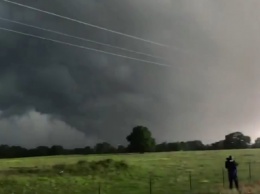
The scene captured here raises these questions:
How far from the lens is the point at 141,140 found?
135 metres

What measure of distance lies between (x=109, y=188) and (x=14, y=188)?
8.12m

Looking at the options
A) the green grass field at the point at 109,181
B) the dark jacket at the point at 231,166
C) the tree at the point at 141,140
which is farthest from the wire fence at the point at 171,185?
the tree at the point at 141,140

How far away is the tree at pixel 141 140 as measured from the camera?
133500 mm

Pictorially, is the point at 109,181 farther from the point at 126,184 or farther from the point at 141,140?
the point at 141,140

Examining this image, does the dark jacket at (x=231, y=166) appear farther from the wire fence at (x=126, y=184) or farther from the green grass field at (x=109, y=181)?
the wire fence at (x=126, y=184)

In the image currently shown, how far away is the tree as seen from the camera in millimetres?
133500

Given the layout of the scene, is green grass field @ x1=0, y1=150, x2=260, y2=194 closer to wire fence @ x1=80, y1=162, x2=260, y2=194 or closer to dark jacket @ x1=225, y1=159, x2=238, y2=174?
wire fence @ x1=80, y1=162, x2=260, y2=194

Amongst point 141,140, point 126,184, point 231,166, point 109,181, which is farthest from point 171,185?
point 141,140

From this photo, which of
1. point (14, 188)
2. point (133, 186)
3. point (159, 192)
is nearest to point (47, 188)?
point (14, 188)

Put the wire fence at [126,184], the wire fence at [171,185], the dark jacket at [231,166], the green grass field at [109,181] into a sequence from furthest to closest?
1. the green grass field at [109,181]
2. the wire fence at [126,184]
3. the wire fence at [171,185]
4. the dark jacket at [231,166]

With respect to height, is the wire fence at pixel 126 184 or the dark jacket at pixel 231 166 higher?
the dark jacket at pixel 231 166

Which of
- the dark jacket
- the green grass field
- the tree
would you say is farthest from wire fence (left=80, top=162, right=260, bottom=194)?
the tree

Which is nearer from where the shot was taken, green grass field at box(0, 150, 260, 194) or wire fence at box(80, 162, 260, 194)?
wire fence at box(80, 162, 260, 194)

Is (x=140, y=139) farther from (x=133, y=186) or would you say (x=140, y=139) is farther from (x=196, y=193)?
(x=196, y=193)
